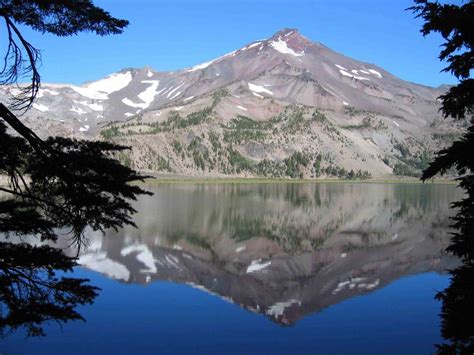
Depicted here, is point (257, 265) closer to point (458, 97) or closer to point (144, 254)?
point (144, 254)

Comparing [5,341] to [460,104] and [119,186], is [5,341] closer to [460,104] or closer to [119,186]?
[119,186]

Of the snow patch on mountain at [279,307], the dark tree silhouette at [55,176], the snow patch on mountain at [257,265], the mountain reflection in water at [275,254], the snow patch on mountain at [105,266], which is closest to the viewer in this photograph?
the dark tree silhouette at [55,176]

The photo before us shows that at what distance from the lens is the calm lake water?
18578 millimetres

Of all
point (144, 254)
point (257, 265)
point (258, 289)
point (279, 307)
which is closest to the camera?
point (279, 307)

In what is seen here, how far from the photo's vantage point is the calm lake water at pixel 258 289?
61.0 feet

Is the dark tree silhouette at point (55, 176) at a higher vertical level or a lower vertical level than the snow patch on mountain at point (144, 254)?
higher

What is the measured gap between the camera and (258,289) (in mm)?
28469

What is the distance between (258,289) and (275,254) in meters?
11.4

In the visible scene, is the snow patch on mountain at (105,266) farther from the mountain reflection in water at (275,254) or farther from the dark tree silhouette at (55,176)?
the dark tree silhouette at (55,176)

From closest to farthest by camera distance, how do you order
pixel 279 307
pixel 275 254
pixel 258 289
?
1. pixel 279 307
2. pixel 258 289
3. pixel 275 254

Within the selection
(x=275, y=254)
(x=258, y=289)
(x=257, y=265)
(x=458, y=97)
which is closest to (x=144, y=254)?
(x=257, y=265)

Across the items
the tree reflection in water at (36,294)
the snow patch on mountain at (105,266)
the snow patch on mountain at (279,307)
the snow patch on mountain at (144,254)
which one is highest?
the tree reflection in water at (36,294)

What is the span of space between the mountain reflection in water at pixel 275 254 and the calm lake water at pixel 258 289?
94 mm

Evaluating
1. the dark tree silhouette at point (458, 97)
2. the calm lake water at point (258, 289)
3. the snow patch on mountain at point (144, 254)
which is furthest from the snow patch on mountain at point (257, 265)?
the dark tree silhouette at point (458, 97)
